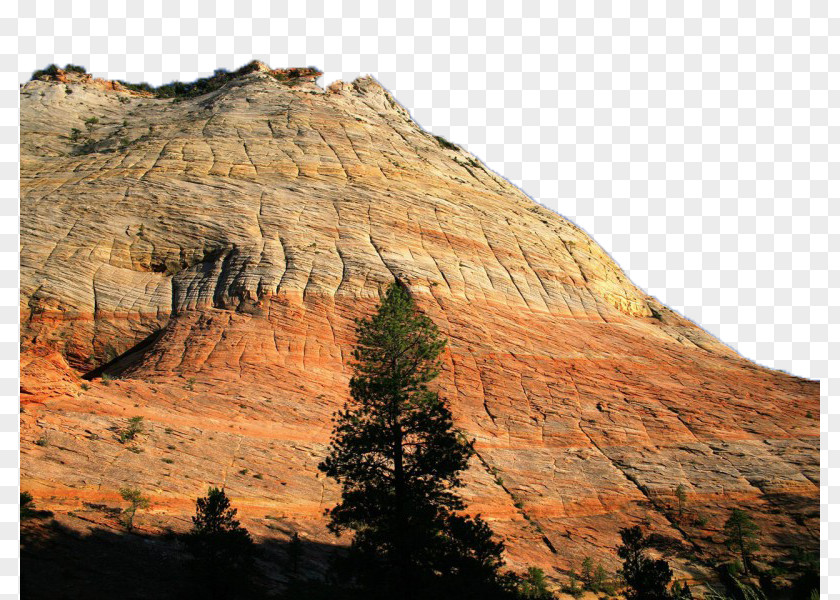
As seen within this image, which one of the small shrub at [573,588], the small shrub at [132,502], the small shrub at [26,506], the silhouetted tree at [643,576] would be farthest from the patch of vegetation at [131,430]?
the silhouetted tree at [643,576]

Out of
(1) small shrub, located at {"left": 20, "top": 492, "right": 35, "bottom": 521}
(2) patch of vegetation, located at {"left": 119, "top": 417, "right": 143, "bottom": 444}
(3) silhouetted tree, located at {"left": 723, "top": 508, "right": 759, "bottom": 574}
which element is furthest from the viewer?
(3) silhouetted tree, located at {"left": 723, "top": 508, "right": 759, "bottom": 574}

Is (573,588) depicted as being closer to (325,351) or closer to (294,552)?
(294,552)

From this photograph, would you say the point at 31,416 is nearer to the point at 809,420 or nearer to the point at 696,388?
the point at 696,388

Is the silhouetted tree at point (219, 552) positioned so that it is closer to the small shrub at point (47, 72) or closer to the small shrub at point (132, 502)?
the small shrub at point (132, 502)

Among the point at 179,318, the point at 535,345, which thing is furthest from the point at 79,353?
the point at 535,345

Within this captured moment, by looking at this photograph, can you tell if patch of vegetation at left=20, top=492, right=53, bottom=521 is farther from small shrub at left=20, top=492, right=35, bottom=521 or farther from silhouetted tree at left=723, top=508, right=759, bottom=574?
silhouetted tree at left=723, top=508, right=759, bottom=574

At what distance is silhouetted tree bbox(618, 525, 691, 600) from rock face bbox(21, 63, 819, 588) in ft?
8.36

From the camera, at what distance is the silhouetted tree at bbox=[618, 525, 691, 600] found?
22.0 metres

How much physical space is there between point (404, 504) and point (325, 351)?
1608cm

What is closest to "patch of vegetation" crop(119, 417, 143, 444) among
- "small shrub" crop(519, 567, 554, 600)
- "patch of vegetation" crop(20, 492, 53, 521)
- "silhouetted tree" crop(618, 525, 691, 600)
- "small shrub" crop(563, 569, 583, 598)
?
"patch of vegetation" crop(20, 492, 53, 521)

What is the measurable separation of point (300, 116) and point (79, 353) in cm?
3302

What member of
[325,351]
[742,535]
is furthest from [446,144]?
[742,535]

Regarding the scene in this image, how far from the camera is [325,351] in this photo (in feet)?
115

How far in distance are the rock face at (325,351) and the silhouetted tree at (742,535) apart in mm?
677
